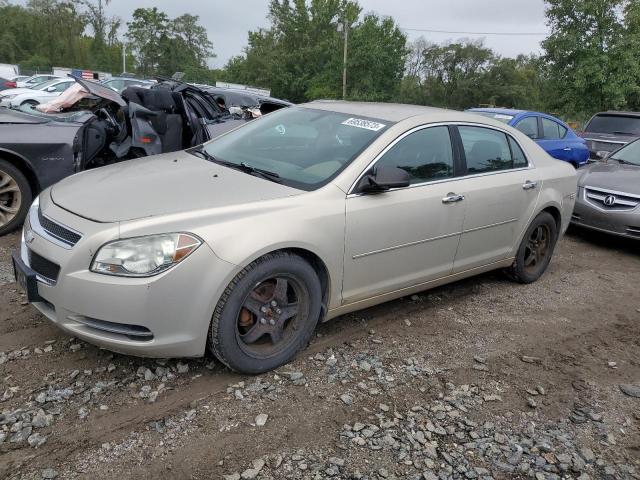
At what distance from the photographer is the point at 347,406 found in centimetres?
302

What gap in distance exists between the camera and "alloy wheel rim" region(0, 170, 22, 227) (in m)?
5.18

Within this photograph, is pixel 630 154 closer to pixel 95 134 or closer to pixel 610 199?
pixel 610 199

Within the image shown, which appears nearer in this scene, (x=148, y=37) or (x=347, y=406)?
(x=347, y=406)

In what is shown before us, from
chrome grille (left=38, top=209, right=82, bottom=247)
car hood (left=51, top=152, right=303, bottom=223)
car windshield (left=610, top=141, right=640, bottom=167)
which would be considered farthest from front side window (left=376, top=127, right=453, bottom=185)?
car windshield (left=610, top=141, right=640, bottom=167)

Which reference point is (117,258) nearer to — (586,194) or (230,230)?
(230,230)

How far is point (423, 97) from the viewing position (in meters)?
56.2

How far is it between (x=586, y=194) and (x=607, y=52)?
15668 mm

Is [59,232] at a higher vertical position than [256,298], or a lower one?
higher

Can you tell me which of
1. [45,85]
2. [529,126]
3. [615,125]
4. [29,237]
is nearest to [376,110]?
[29,237]

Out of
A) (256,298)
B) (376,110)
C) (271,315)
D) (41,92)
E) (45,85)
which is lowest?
(271,315)

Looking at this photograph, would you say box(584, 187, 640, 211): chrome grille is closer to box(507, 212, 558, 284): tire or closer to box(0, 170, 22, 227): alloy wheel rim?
box(507, 212, 558, 284): tire

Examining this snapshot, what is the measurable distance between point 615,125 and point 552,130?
127 inches

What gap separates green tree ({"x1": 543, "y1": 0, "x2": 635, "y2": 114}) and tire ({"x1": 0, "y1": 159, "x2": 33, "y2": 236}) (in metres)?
19.4

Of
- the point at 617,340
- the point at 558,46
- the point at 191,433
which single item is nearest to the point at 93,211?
the point at 191,433
